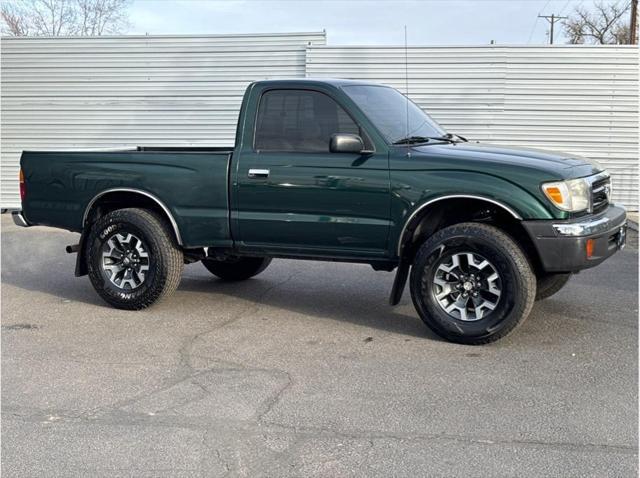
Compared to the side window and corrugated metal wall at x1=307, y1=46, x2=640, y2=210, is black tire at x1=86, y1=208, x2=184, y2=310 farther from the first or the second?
corrugated metal wall at x1=307, y1=46, x2=640, y2=210

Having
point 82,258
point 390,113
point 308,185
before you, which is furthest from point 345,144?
point 82,258

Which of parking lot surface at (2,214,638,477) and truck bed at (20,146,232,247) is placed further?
truck bed at (20,146,232,247)

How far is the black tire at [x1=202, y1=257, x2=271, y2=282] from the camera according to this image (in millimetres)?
8164

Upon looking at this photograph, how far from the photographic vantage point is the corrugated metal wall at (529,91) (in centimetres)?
1375

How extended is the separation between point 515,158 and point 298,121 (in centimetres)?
Result: 182

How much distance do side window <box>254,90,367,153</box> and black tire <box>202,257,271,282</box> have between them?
6.48 feet

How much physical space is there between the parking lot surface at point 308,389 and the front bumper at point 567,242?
25.7 inches

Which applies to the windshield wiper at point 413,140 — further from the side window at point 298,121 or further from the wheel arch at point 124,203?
the wheel arch at point 124,203

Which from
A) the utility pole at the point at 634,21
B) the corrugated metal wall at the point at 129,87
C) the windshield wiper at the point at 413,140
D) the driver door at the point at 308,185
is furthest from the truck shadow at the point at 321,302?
the utility pole at the point at 634,21

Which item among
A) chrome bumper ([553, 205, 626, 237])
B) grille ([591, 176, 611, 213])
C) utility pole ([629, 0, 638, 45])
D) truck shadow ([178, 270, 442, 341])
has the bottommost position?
truck shadow ([178, 270, 442, 341])

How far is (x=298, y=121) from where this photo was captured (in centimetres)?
645

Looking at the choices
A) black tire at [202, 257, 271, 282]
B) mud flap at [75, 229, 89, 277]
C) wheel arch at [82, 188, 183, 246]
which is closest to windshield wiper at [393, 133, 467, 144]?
wheel arch at [82, 188, 183, 246]

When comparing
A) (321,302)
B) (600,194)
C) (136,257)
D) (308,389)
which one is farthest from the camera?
(321,302)

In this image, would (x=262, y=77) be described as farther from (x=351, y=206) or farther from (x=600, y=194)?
(x=600, y=194)
